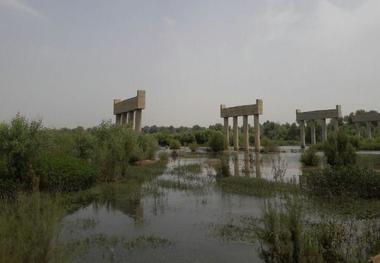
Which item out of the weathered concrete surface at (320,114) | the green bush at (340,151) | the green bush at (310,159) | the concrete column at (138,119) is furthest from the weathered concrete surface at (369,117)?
the green bush at (340,151)

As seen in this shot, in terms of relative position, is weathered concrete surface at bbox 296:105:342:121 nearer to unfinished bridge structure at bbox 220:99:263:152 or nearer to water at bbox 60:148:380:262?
unfinished bridge structure at bbox 220:99:263:152

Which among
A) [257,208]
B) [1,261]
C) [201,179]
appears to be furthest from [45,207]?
[201,179]

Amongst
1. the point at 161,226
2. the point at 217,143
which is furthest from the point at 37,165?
the point at 217,143

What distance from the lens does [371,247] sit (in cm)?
607

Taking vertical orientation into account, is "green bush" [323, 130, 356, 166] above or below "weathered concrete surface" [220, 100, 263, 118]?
below

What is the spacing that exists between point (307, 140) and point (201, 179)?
56685mm

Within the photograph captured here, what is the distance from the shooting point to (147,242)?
23.8 feet

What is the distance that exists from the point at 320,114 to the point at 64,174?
4178cm

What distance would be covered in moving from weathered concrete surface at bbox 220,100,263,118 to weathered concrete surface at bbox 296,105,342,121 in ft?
34.9

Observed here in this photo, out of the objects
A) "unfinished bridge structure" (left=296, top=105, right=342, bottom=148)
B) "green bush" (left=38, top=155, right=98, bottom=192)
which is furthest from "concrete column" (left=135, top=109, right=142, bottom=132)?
"unfinished bridge structure" (left=296, top=105, right=342, bottom=148)

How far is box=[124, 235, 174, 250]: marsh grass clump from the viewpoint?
22.9 feet

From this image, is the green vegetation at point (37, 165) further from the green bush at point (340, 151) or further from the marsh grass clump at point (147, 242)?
the green bush at point (340, 151)

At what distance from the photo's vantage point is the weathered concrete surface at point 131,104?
28.8 metres

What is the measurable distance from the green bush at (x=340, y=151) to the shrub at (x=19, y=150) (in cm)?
1200
